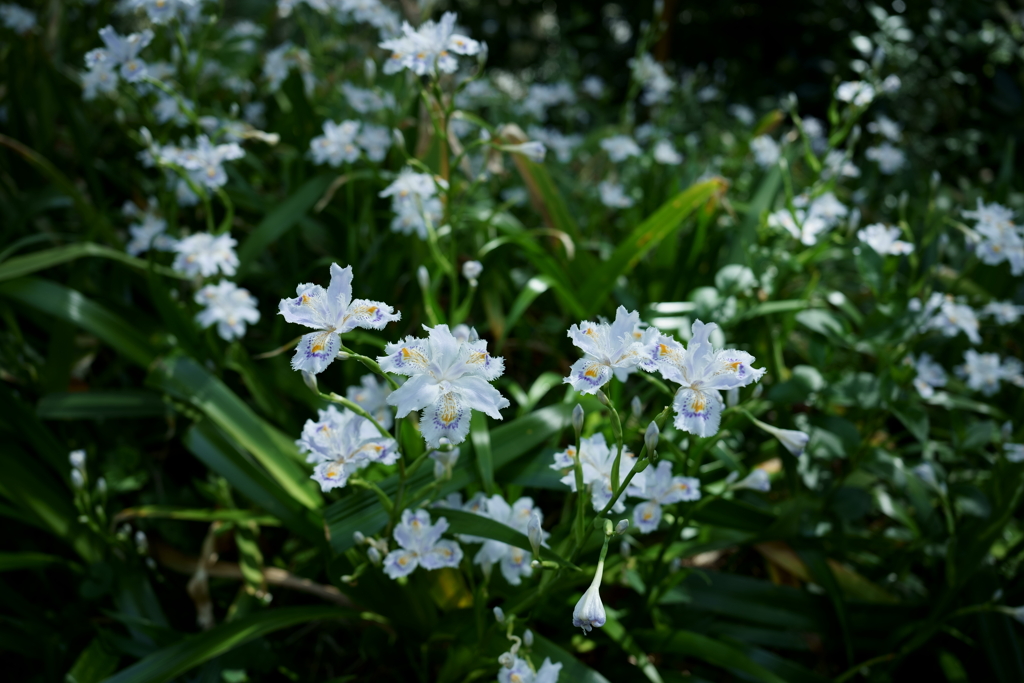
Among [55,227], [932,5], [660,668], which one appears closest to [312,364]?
[660,668]

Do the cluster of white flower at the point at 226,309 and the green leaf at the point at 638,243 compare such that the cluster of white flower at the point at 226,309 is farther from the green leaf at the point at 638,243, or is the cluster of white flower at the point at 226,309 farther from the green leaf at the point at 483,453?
the green leaf at the point at 638,243

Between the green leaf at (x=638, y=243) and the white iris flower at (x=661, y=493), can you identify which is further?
the green leaf at (x=638, y=243)

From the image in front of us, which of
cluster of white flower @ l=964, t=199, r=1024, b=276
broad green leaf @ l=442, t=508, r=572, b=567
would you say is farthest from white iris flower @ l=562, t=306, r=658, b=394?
cluster of white flower @ l=964, t=199, r=1024, b=276

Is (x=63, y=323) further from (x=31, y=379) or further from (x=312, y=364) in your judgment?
(x=312, y=364)

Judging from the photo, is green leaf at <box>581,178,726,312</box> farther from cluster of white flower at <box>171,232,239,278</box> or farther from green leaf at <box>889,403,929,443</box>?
A: cluster of white flower at <box>171,232,239,278</box>

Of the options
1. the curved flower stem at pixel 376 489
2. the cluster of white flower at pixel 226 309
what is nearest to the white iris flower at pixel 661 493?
the curved flower stem at pixel 376 489

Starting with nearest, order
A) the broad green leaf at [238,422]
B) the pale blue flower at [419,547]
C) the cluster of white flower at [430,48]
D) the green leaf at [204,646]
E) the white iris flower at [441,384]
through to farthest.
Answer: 1. the white iris flower at [441,384]
2. the pale blue flower at [419,547]
3. the green leaf at [204,646]
4. the cluster of white flower at [430,48]
5. the broad green leaf at [238,422]

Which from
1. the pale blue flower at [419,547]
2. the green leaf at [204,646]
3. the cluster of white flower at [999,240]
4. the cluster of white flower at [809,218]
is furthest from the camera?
the cluster of white flower at [809,218]
